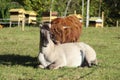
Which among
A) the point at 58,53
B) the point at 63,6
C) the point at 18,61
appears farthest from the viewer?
the point at 63,6

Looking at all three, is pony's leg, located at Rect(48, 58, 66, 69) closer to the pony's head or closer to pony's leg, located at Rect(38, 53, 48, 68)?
Result: pony's leg, located at Rect(38, 53, 48, 68)

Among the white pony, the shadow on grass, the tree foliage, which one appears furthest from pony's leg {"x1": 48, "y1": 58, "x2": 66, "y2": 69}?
the tree foliage

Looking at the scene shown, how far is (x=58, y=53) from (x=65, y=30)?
1308 millimetres

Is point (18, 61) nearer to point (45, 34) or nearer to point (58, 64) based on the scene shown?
point (58, 64)

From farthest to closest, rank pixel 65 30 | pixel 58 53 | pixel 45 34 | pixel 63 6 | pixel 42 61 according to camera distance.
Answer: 1. pixel 63 6
2. pixel 65 30
3. pixel 58 53
4. pixel 42 61
5. pixel 45 34

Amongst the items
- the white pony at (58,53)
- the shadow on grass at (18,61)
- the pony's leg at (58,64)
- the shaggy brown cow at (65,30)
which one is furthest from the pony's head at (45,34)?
the shaggy brown cow at (65,30)

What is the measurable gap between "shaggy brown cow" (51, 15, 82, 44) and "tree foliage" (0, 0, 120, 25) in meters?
29.6

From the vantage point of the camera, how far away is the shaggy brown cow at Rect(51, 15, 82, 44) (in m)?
10.4

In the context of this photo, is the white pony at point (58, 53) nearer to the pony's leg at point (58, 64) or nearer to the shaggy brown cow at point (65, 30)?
the pony's leg at point (58, 64)

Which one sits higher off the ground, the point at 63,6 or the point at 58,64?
the point at 58,64

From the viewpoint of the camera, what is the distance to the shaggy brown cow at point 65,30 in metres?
10.4

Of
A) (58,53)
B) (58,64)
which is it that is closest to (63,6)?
(58,53)

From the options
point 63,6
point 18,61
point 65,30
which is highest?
point 65,30

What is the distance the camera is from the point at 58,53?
9539 millimetres
